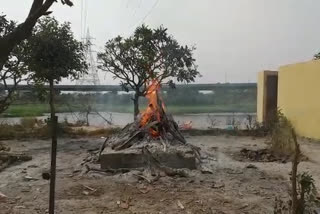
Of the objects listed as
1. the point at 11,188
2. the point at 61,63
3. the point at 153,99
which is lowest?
the point at 11,188

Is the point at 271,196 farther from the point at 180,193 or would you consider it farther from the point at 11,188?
the point at 11,188

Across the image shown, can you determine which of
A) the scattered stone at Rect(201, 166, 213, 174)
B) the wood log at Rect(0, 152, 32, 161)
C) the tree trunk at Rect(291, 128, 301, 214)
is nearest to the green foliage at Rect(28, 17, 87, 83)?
the wood log at Rect(0, 152, 32, 161)

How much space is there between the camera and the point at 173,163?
7504 millimetres

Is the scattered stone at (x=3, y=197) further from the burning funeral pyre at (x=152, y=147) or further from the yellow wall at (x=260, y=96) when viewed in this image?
the yellow wall at (x=260, y=96)

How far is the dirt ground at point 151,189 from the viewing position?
5.19m

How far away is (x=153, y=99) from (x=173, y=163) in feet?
7.48

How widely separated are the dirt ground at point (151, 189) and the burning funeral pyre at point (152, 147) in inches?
18.3

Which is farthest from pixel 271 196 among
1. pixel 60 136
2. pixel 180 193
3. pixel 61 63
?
pixel 60 136

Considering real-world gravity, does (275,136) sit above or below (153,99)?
below

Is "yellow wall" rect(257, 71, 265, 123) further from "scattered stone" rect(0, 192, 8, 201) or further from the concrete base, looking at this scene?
"scattered stone" rect(0, 192, 8, 201)

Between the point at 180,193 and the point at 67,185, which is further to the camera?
the point at 67,185

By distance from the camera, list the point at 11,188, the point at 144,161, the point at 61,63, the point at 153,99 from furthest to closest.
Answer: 1. the point at 61,63
2. the point at 153,99
3. the point at 144,161
4. the point at 11,188

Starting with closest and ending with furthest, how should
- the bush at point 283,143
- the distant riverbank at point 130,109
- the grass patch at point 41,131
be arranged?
the bush at point 283,143 → the grass patch at point 41,131 → the distant riverbank at point 130,109

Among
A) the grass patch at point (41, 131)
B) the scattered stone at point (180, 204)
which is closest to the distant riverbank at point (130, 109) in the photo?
the grass patch at point (41, 131)
